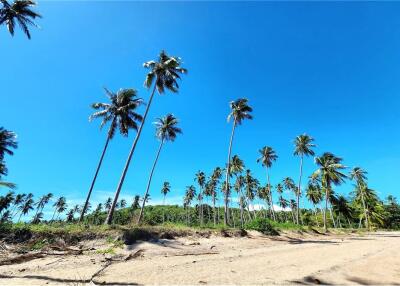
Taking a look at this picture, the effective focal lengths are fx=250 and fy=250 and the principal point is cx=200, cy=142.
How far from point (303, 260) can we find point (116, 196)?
52.1ft

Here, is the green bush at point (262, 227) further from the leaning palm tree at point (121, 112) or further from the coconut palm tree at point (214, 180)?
the coconut palm tree at point (214, 180)

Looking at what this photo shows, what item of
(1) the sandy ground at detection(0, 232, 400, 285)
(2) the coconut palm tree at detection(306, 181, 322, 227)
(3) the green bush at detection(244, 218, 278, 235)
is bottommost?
(1) the sandy ground at detection(0, 232, 400, 285)

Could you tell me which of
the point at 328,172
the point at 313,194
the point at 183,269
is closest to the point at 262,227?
the point at 183,269

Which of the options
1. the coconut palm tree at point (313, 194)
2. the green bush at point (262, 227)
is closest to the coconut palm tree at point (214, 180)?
the coconut palm tree at point (313, 194)

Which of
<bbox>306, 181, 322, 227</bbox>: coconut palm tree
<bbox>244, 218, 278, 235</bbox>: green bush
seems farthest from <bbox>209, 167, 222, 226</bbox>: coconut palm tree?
<bbox>244, 218, 278, 235</bbox>: green bush

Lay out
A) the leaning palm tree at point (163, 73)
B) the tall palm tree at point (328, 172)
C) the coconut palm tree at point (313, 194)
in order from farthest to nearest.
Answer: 1. the coconut palm tree at point (313, 194)
2. the tall palm tree at point (328, 172)
3. the leaning palm tree at point (163, 73)

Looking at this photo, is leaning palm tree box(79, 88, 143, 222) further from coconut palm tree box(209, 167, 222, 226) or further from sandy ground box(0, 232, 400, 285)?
coconut palm tree box(209, 167, 222, 226)

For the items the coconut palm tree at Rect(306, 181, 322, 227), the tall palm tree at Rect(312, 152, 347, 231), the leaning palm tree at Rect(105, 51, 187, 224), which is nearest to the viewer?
the leaning palm tree at Rect(105, 51, 187, 224)

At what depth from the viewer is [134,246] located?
52.0 feet

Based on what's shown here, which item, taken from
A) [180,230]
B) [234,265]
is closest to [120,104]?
[180,230]

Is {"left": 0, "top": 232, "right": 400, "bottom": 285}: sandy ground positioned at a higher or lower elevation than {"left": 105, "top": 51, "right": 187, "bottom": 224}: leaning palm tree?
lower

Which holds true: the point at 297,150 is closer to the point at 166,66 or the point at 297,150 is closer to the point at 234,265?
the point at 166,66

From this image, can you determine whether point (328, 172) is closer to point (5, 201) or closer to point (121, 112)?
point (121, 112)

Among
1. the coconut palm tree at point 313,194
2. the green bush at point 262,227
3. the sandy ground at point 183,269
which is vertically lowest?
the sandy ground at point 183,269
